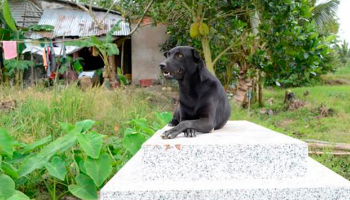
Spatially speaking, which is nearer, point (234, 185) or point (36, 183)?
point (234, 185)

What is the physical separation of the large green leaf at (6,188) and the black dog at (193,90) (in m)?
1.20

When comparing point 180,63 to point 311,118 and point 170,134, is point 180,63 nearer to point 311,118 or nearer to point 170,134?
point 170,134

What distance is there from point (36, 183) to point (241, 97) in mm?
6730

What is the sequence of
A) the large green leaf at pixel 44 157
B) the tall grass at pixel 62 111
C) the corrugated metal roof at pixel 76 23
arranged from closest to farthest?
1. the large green leaf at pixel 44 157
2. the tall grass at pixel 62 111
3. the corrugated metal roof at pixel 76 23

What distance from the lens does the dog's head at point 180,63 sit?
2584 mm

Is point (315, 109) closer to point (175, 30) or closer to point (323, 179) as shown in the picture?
point (175, 30)

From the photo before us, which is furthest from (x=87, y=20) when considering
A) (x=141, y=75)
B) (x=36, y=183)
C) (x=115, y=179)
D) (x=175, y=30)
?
(x=115, y=179)

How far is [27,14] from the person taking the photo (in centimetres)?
1587

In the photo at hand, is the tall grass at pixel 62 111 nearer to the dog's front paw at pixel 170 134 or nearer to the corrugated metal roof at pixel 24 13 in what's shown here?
the dog's front paw at pixel 170 134

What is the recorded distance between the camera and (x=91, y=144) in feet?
9.38

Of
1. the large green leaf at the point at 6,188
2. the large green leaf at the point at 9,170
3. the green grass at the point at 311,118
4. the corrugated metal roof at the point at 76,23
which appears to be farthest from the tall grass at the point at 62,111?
the corrugated metal roof at the point at 76,23

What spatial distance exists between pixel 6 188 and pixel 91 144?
27.6 inches

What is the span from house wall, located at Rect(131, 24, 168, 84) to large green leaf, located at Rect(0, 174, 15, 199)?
13.5 meters

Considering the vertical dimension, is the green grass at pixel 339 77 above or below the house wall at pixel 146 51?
below
